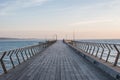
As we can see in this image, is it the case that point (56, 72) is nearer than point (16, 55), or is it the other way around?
point (56, 72)

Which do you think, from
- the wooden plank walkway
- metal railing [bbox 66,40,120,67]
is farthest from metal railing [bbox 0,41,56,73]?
metal railing [bbox 66,40,120,67]

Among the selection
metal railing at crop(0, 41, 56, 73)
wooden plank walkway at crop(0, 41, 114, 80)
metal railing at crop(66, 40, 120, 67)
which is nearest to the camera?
wooden plank walkway at crop(0, 41, 114, 80)

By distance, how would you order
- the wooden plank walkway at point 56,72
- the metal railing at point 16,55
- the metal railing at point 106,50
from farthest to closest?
the metal railing at point 16,55
the metal railing at point 106,50
the wooden plank walkway at point 56,72

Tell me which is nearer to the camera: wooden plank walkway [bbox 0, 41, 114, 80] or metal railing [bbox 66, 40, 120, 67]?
wooden plank walkway [bbox 0, 41, 114, 80]

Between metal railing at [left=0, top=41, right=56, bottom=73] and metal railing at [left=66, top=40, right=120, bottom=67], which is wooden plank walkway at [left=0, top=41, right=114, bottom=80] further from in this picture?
metal railing at [left=66, top=40, right=120, bottom=67]

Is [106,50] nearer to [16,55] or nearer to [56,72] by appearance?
[56,72]

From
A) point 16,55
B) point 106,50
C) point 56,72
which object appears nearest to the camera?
point 56,72

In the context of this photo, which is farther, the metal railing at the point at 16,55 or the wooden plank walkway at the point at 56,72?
the metal railing at the point at 16,55

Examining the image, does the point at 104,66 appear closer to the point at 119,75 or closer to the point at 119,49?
the point at 119,49

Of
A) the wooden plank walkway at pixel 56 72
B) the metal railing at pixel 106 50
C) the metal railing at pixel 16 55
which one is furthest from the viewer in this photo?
the metal railing at pixel 16 55

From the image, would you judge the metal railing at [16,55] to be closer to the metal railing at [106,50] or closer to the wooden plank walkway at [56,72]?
the wooden plank walkway at [56,72]

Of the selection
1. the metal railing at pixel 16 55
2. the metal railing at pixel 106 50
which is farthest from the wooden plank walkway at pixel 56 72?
the metal railing at pixel 106 50

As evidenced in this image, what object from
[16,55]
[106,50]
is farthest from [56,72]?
[106,50]

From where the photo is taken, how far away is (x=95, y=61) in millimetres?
16609
